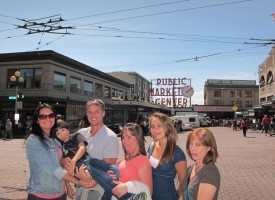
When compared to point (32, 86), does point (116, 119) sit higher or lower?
lower

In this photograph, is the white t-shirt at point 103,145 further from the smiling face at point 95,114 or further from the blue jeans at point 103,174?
the blue jeans at point 103,174

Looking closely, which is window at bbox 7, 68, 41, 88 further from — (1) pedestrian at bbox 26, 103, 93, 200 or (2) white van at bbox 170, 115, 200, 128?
(1) pedestrian at bbox 26, 103, 93, 200

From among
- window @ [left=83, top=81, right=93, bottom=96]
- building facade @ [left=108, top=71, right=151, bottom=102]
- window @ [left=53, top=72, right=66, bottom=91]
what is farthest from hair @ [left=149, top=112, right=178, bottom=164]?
building facade @ [left=108, top=71, right=151, bottom=102]

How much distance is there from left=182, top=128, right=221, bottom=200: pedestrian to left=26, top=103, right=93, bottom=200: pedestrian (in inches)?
40.2

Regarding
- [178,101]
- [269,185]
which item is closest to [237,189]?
[269,185]

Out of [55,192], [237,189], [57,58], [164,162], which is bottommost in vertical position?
[237,189]

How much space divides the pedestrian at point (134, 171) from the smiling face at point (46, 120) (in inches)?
29.9

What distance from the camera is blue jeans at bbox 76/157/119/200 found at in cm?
326

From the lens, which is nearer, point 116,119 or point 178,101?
point 116,119

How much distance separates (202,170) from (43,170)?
157 cm

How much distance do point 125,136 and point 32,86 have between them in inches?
1390

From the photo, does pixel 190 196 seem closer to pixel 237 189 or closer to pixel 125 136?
pixel 125 136

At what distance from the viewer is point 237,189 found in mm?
9039

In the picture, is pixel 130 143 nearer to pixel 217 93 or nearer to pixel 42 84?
pixel 42 84
